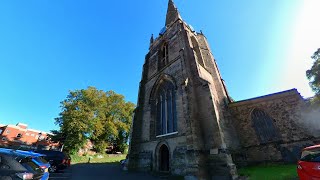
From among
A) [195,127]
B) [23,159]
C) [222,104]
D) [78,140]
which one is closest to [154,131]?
[195,127]

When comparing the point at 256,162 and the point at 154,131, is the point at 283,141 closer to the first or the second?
the point at 256,162

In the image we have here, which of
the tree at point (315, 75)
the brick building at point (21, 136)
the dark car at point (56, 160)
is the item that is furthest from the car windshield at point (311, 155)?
the brick building at point (21, 136)

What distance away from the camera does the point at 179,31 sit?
19141 mm

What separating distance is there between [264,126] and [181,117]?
7.53 meters

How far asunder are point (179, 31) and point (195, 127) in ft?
38.7

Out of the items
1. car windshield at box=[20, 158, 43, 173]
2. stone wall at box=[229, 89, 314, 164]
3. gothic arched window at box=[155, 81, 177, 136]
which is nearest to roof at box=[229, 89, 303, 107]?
stone wall at box=[229, 89, 314, 164]

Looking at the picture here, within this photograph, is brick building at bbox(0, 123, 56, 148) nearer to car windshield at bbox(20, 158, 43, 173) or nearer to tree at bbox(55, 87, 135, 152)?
tree at bbox(55, 87, 135, 152)

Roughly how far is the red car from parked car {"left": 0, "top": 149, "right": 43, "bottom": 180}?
8038mm

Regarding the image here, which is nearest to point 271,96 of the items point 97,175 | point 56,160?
point 97,175

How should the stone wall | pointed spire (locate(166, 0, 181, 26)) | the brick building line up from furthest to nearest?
the brick building → pointed spire (locate(166, 0, 181, 26)) → the stone wall

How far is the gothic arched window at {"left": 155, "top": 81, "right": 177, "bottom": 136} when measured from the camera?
15.4m

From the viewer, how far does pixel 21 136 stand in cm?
4341

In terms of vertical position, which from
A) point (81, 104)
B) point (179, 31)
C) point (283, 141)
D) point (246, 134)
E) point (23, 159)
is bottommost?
point (23, 159)

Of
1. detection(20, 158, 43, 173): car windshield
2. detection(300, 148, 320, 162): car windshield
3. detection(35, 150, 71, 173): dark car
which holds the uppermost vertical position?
detection(35, 150, 71, 173): dark car
